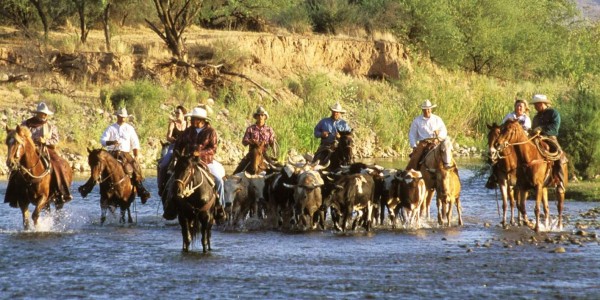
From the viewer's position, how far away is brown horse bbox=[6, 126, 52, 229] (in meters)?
21.1

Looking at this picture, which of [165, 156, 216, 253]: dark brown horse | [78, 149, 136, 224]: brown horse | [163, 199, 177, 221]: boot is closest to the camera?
[165, 156, 216, 253]: dark brown horse

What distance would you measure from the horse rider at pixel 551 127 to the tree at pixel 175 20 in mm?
29986

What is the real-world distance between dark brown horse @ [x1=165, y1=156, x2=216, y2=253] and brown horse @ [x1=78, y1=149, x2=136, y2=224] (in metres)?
4.59

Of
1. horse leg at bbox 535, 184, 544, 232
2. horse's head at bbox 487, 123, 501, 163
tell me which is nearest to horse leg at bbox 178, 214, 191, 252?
horse's head at bbox 487, 123, 501, 163

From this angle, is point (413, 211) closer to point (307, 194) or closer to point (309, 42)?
point (307, 194)

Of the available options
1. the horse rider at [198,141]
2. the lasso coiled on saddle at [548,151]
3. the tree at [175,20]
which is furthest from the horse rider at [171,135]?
the tree at [175,20]

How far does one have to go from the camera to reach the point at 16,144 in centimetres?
2089

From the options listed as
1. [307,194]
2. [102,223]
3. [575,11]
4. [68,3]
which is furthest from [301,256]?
[575,11]

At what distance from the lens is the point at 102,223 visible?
24125 millimetres

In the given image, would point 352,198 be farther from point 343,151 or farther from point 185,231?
point 185,231

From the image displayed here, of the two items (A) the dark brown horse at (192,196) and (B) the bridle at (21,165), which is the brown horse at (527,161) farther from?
(B) the bridle at (21,165)

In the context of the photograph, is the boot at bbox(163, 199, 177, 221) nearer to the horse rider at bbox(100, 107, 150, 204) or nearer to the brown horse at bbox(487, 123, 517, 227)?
the horse rider at bbox(100, 107, 150, 204)

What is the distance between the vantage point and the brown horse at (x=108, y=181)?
22969 millimetres

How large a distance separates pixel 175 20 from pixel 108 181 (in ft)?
95.8
